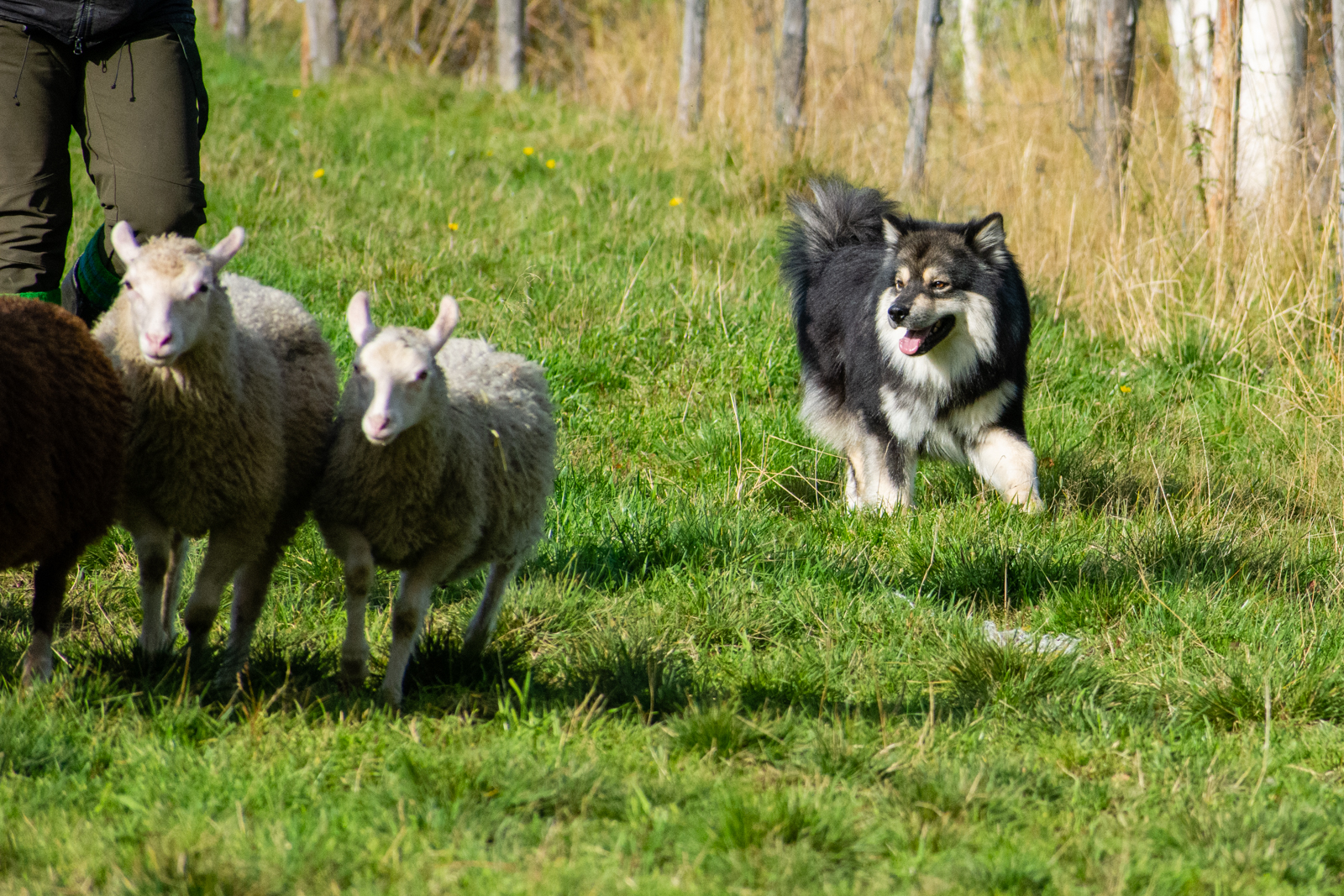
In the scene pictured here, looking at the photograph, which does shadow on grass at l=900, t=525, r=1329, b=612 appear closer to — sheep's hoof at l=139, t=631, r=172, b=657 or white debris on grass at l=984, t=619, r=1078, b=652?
white debris on grass at l=984, t=619, r=1078, b=652

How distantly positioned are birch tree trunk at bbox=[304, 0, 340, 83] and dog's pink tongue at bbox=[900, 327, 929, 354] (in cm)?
1027

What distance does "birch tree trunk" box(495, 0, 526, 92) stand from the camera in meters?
13.8

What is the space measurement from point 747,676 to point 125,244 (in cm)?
204

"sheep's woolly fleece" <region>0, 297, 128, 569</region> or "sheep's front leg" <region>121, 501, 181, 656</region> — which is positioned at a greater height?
"sheep's woolly fleece" <region>0, 297, 128, 569</region>

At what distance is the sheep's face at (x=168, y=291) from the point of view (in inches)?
107

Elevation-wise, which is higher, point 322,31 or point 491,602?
point 322,31

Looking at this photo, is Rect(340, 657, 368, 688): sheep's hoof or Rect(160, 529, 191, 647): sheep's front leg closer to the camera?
Rect(340, 657, 368, 688): sheep's hoof

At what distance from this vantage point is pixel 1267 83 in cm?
729

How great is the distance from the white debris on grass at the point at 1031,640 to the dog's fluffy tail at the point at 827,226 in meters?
2.68

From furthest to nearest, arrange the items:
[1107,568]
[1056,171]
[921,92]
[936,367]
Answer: [921,92]
[1056,171]
[936,367]
[1107,568]

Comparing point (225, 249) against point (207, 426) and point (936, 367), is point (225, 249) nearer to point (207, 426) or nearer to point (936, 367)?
point (207, 426)

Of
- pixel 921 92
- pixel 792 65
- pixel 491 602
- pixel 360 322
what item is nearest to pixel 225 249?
pixel 360 322

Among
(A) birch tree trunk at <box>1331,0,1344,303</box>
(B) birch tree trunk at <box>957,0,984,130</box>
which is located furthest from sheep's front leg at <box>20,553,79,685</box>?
(B) birch tree trunk at <box>957,0,984,130</box>

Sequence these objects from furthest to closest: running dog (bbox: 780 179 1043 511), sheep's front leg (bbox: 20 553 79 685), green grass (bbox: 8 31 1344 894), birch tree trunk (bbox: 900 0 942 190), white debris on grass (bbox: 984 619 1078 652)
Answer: birch tree trunk (bbox: 900 0 942 190) → running dog (bbox: 780 179 1043 511) → white debris on grass (bbox: 984 619 1078 652) → sheep's front leg (bbox: 20 553 79 685) → green grass (bbox: 8 31 1344 894)
